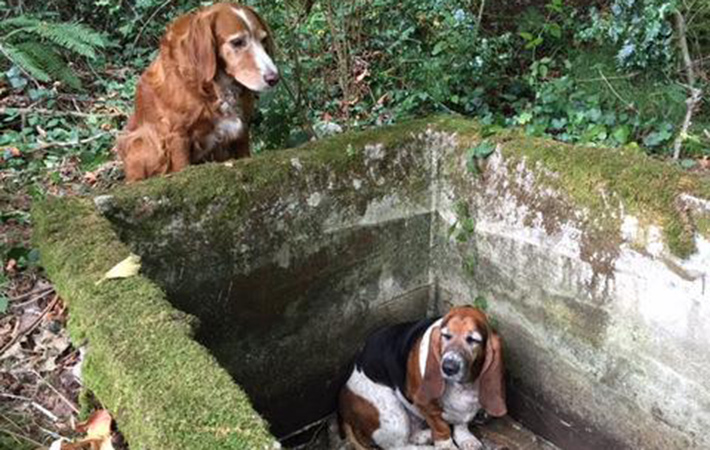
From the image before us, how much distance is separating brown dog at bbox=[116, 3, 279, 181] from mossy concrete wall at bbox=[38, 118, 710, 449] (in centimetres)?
40

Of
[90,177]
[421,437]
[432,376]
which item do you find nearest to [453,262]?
[432,376]

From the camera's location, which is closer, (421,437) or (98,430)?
(98,430)

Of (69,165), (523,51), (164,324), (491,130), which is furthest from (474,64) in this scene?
(164,324)

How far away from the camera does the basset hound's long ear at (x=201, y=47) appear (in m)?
3.87

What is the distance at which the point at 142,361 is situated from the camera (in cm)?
213

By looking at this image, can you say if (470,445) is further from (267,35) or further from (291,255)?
(267,35)

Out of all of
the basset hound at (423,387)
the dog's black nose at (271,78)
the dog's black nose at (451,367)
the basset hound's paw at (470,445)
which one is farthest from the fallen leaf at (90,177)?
the basset hound's paw at (470,445)

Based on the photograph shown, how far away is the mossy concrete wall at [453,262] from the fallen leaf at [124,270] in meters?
0.37

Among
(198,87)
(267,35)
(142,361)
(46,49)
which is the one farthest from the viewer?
(46,49)

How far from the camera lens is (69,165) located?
5.38 m

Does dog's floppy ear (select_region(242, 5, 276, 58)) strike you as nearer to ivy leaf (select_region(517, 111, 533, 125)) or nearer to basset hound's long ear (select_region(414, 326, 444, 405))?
ivy leaf (select_region(517, 111, 533, 125))

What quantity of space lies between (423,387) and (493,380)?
0.41 meters

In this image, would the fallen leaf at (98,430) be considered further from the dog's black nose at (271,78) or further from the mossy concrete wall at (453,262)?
the dog's black nose at (271,78)

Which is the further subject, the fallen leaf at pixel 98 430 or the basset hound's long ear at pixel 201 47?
the basset hound's long ear at pixel 201 47
